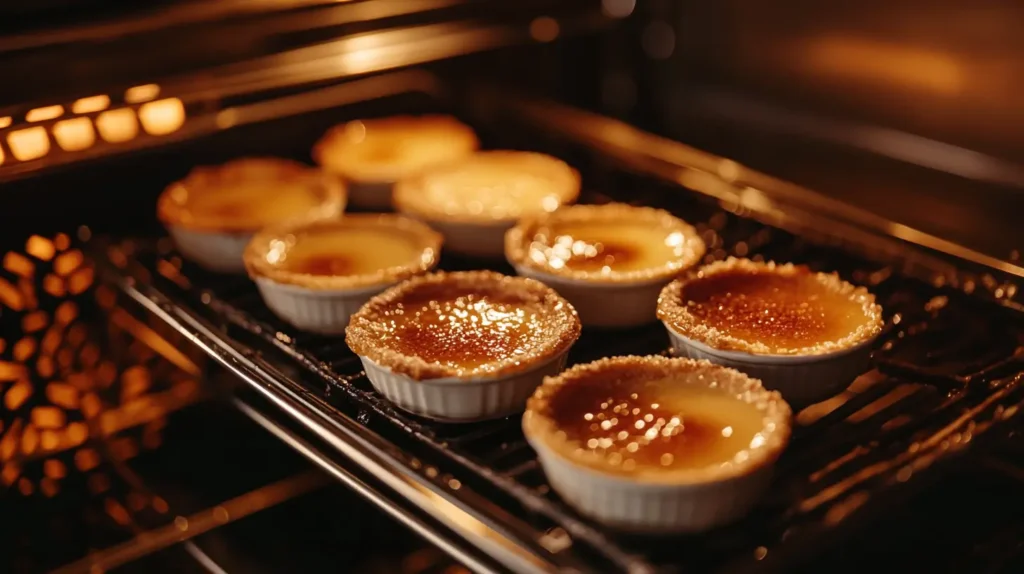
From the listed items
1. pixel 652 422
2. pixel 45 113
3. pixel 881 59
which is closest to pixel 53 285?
pixel 45 113

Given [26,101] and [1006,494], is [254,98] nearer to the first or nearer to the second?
→ [26,101]

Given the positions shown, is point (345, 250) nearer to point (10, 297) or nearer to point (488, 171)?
point (488, 171)

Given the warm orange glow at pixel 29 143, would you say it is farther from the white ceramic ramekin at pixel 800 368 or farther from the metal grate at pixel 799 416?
the white ceramic ramekin at pixel 800 368

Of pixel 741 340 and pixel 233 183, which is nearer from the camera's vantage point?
pixel 741 340

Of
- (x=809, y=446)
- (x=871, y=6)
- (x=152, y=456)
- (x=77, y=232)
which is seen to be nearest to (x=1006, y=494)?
(x=809, y=446)

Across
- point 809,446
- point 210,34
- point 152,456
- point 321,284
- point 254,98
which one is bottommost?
point 152,456

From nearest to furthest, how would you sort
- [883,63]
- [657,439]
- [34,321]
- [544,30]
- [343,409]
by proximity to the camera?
1. [657,439]
2. [343,409]
3. [34,321]
4. [883,63]
5. [544,30]

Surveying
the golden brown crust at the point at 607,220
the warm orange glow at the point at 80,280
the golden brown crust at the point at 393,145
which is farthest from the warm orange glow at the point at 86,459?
the golden brown crust at the point at 607,220
